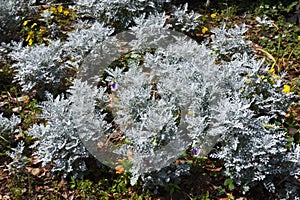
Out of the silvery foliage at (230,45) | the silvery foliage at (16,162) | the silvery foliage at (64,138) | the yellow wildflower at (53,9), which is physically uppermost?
the silvery foliage at (230,45)

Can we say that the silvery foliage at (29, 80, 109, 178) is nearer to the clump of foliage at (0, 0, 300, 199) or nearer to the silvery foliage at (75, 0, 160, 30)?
the clump of foliage at (0, 0, 300, 199)

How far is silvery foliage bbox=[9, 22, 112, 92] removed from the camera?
3703 mm

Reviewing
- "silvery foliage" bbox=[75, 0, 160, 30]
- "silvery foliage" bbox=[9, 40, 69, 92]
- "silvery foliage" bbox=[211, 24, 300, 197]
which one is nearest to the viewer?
"silvery foliage" bbox=[211, 24, 300, 197]

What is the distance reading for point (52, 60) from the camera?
3.73 meters

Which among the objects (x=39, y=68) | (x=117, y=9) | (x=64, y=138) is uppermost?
(x=117, y=9)

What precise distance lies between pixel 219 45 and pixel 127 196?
68.6 inches

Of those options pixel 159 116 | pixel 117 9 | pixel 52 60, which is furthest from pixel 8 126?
pixel 117 9

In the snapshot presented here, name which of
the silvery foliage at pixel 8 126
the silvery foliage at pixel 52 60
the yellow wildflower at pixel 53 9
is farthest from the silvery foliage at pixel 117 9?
the silvery foliage at pixel 8 126

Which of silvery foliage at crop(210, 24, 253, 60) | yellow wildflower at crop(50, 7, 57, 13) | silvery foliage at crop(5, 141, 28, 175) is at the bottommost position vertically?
silvery foliage at crop(5, 141, 28, 175)

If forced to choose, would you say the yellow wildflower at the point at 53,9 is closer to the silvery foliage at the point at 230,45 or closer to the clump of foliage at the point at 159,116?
the clump of foliage at the point at 159,116

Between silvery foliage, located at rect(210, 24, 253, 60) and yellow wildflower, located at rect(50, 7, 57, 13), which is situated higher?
silvery foliage, located at rect(210, 24, 253, 60)

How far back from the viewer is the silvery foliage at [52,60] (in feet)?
12.1

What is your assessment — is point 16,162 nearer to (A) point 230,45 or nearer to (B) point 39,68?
(B) point 39,68

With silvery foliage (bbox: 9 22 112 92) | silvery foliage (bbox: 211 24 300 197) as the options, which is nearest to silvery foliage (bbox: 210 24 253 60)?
silvery foliage (bbox: 211 24 300 197)
